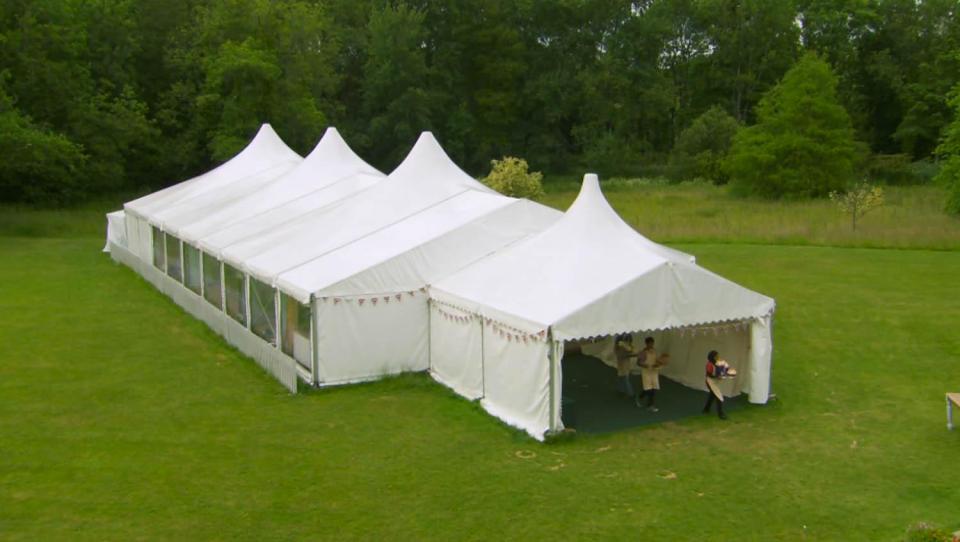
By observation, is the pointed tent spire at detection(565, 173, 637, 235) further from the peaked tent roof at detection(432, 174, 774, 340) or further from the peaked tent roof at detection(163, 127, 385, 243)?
the peaked tent roof at detection(163, 127, 385, 243)

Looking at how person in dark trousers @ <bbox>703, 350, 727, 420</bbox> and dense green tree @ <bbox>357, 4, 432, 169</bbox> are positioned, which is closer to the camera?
person in dark trousers @ <bbox>703, 350, 727, 420</bbox>

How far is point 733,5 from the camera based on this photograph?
204ft

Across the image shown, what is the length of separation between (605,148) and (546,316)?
47.5 m

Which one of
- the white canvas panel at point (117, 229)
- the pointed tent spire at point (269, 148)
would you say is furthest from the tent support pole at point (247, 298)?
the white canvas panel at point (117, 229)

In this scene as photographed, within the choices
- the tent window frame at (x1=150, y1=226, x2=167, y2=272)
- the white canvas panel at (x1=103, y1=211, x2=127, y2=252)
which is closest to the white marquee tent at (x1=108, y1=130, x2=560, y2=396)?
the tent window frame at (x1=150, y1=226, x2=167, y2=272)

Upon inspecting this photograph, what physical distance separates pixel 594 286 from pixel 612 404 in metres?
2.08

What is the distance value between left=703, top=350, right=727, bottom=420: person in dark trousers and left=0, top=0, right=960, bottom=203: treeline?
113 ft

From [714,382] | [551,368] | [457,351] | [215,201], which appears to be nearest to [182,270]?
[215,201]

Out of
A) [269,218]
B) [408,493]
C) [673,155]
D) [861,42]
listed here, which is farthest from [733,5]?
[408,493]

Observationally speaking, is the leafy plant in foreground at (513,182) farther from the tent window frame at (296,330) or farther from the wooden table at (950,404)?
the wooden table at (950,404)

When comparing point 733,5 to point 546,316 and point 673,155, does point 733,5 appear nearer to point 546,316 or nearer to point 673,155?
point 673,155

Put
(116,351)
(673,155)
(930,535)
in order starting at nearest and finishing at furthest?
(930,535)
(116,351)
(673,155)

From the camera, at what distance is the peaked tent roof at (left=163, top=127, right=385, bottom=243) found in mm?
20938

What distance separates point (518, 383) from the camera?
492 inches
